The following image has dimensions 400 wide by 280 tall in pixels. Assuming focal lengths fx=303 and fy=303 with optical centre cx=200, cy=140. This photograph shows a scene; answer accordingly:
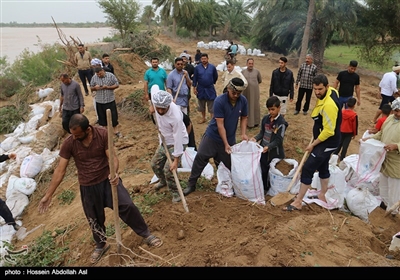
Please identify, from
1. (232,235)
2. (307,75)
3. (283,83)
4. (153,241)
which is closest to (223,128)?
(232,235)

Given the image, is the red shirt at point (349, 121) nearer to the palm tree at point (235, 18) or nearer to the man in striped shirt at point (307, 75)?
the man in striped shirt at point (307, 75)

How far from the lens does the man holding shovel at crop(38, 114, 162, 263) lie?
2.70 meters

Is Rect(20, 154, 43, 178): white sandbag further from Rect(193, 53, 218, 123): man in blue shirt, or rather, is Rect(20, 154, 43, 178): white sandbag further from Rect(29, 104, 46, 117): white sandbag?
Rect(29, 104, 46, 117): white sandbag

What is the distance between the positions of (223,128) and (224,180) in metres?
0.70

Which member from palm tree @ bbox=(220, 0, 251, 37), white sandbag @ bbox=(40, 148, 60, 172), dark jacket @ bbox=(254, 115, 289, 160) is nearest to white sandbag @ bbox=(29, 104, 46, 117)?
white sandbag @ bbox=(40, 148, 60, 172)

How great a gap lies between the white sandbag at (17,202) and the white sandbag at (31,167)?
55cm

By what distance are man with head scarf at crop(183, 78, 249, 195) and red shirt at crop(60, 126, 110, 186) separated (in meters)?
1.25

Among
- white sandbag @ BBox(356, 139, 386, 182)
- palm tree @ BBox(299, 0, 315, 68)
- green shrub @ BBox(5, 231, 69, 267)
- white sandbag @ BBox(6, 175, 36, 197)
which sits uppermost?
palm tree @ BBox(299, 0, 315, 68)

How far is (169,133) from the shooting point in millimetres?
3496

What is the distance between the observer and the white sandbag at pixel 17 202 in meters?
5.16

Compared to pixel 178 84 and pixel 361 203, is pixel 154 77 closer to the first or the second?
pixel 178 84

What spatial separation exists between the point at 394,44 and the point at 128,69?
11.9 meters

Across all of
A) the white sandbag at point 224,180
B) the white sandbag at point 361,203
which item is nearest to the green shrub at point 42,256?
the white sandbag at point 224,180

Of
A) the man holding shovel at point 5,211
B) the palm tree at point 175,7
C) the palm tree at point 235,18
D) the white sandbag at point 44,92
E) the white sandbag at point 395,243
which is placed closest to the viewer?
the white sandbag at point 395,243
